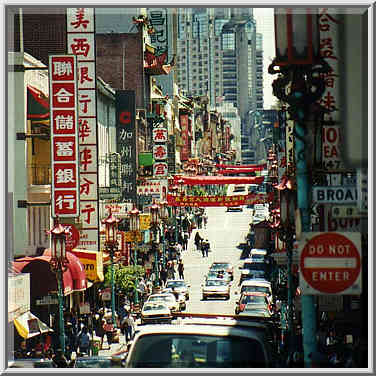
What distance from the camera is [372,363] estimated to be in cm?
1318

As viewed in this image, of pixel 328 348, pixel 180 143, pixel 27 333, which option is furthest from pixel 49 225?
pixel 180 143

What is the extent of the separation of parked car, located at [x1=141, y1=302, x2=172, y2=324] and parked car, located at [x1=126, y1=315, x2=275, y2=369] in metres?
17.1

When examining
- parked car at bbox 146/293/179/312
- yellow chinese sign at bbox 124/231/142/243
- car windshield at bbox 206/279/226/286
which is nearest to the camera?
parked car at bbox 146/293/179/312

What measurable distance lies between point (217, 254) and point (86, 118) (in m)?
31.2

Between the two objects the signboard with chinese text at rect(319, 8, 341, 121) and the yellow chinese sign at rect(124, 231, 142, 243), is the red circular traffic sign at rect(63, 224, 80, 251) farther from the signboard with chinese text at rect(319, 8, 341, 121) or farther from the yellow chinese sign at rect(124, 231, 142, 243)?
the signboard with chinese text at rect(319, 8, 341, 121)

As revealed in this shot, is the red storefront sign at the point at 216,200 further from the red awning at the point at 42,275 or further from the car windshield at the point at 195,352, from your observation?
the car windshield at the point at 195,352

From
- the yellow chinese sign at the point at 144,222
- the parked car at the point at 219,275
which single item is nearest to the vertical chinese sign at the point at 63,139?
the yellow chinese sign at the point at 144,222

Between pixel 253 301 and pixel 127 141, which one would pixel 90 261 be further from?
pixel 127 141

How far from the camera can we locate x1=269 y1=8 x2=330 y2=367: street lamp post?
517 inches

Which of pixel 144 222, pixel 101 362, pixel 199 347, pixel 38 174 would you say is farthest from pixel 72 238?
pixel 144 222

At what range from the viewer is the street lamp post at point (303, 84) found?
13.1 m

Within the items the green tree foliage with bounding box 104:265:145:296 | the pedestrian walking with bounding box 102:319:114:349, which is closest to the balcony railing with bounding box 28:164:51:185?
the pedestrian walking with bounding box 102:319:114:349

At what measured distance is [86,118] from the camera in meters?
28.8

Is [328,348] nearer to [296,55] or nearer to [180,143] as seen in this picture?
[296,55]
